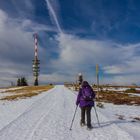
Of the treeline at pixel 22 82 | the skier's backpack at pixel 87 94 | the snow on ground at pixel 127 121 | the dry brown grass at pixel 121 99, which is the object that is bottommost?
the snow on ground at pixel 127 121

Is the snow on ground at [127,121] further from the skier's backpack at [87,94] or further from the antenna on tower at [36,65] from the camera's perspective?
the antenna on tower at [36,65]

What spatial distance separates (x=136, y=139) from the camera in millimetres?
7770

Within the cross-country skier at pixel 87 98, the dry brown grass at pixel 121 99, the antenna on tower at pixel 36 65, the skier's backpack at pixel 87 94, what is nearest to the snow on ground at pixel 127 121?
the cross-country skier at pixel 87 98

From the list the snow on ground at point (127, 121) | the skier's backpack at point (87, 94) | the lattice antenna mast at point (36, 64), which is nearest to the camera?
the snow on ground at point (127, 121)

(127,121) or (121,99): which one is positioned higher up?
(121,99)

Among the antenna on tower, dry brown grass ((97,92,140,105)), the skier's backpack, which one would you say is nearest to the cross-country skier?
the skier's backpack

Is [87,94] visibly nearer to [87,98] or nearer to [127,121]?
[87,98]

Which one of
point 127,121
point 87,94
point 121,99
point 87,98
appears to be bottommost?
point 127,121

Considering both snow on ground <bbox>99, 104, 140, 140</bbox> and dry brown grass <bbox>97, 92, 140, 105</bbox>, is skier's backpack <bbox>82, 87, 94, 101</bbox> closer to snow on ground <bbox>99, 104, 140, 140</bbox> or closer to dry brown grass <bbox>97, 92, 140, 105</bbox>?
snow on ground <bbox>99, 104, 140, 140</bbox>

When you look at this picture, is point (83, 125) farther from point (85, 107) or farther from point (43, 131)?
point (43, 131)

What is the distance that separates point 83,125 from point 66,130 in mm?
1177

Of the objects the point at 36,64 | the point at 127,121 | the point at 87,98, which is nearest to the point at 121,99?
the point at 127,121

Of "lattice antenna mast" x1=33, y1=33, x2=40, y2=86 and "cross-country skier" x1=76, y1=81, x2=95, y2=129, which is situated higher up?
"lattice antenna mast" x1=33, y1=33, x2=40, y2=86

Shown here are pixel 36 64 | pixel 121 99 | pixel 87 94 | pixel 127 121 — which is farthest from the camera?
pixel 36 64
